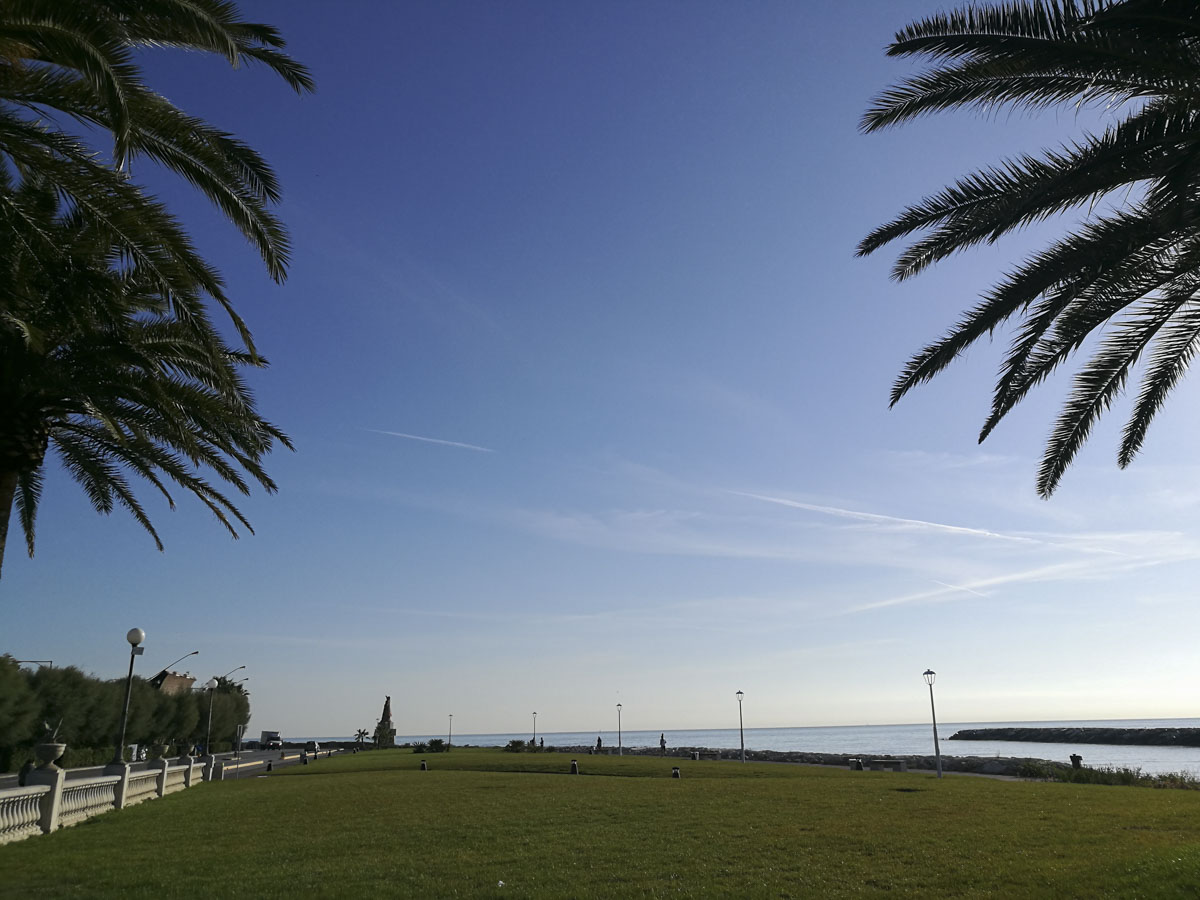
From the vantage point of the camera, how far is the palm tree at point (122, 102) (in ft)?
22.4

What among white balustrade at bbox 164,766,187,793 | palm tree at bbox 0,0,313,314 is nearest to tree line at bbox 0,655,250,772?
white balustrade at bbox 164,766,187,793

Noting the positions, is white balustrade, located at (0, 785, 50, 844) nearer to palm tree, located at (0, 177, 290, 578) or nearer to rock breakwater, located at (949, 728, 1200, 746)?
palm tree, located at (0, 177, 290, 578)

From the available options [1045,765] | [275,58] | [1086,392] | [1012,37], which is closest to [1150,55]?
[1012,37]

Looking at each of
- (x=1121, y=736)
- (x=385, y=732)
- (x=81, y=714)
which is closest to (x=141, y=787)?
(x=81, y=714)

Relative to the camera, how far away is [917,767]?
41.4 meters

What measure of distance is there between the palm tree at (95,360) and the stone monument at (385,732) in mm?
76267

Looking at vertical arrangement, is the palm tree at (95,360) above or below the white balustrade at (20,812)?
above

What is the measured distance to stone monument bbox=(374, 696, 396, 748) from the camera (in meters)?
82.6

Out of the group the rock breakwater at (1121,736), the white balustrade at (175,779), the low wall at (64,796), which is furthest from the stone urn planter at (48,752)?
the rock breakwater at (1121,736)

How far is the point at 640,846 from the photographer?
1414 centimetres

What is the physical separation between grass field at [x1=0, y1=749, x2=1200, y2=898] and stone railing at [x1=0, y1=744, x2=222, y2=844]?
0.47 m

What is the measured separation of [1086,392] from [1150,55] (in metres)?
6.52

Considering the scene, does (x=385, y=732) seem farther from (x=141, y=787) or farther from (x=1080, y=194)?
(x=1080, y=194)

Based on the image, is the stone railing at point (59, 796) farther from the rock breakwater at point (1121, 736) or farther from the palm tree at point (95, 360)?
the rock breakwater at point (1121, 736)
